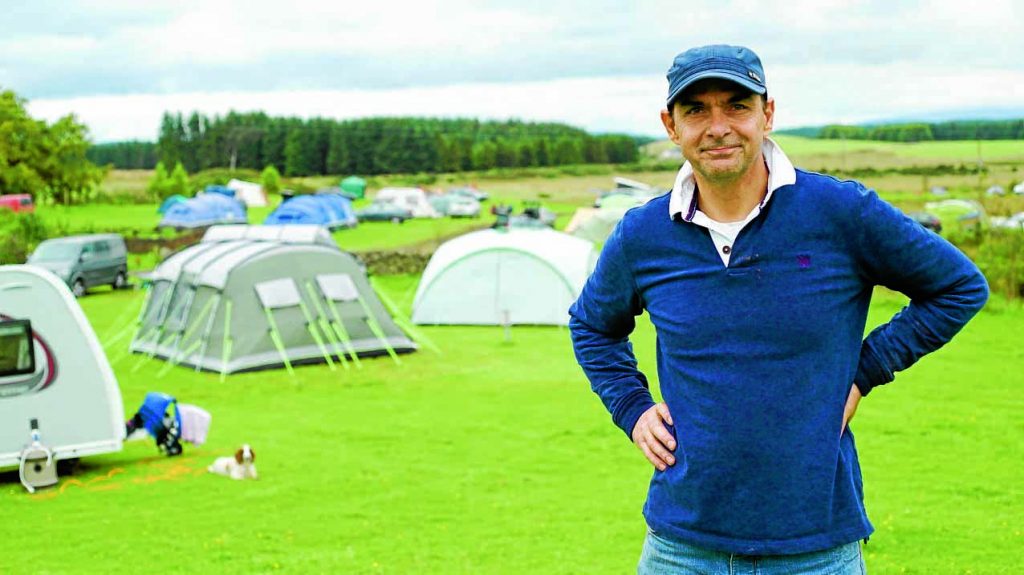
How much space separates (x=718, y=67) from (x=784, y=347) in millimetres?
676

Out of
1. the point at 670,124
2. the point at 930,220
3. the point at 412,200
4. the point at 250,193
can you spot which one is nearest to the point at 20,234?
the point at 930,220

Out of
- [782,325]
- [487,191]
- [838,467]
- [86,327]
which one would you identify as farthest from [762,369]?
[487,191]

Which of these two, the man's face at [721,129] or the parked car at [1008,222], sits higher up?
the man's face at [721,129]

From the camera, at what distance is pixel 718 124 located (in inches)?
119

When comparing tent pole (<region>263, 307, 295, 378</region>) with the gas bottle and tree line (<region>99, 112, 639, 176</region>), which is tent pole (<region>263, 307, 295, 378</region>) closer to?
the gas bottle

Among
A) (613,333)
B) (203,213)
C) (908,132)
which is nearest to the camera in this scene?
(613,333)

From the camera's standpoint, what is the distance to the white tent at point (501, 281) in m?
22.6

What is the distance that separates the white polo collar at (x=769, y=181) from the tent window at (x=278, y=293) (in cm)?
1511

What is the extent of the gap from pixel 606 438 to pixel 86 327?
16.4 ft

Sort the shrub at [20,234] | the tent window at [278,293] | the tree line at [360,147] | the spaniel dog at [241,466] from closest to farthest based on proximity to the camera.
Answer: the spaniel dog at [241,466]
the tent window at [278,293]
the shrub at [20,234]
the tree line at [360,147]

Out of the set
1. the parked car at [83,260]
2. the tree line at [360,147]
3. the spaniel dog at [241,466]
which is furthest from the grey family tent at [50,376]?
the tree line at [360,147]

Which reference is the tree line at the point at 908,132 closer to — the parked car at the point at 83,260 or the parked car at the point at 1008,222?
the parked car at the point at 1008,222

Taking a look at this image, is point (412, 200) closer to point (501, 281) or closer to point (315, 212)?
point (315, 212)

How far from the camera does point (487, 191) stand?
87938 mm
